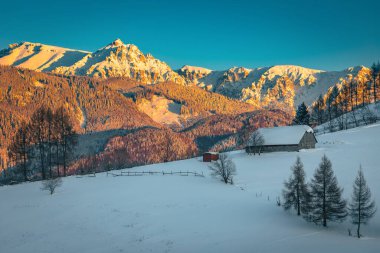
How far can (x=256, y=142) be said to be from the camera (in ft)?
257

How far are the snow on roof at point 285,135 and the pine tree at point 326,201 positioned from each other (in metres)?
42.4

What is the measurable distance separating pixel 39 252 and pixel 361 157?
5460 centimetres

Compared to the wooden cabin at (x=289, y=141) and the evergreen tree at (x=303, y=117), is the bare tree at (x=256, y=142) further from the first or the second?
the evergreen tree at (x=303, y=117)

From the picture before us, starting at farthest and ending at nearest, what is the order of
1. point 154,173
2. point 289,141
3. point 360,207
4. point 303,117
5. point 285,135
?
point 303,117 → point 285,135 → point 289,141 → point 154,173 → point 360,207

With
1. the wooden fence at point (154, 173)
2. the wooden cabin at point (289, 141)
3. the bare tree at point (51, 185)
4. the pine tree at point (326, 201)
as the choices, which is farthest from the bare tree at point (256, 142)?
the bare tree at point (51, 185)

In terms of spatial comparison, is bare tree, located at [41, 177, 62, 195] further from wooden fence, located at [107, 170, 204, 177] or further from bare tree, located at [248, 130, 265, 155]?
bare tree, located at [248, 130, 265, 155]

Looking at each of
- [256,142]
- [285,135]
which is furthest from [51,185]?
[285,135]

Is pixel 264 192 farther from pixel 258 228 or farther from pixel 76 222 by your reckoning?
pixel 76 222

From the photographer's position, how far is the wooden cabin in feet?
252

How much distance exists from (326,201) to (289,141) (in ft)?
144

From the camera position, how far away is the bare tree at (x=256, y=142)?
7794 cm

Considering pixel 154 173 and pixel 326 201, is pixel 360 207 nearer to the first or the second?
pixel 326 201

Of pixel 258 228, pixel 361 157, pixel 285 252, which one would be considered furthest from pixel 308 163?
pixel 285 252

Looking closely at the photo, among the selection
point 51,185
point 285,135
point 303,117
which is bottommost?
point 51,185
